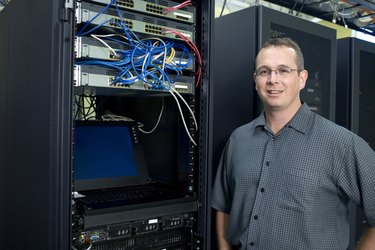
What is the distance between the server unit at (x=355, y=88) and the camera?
5.56 ft

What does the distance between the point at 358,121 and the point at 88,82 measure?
4.38 feet

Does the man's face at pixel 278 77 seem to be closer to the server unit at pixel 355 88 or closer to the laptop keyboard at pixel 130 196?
the laptop keyboard at pixel 130 196

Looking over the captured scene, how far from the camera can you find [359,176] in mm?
1089

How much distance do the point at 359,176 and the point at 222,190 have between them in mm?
483

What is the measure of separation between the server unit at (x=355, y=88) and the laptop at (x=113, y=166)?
3.07 feet

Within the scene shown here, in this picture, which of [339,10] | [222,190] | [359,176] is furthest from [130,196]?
[339,10]

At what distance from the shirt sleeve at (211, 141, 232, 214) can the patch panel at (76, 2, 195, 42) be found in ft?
1.53

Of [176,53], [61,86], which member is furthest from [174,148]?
[61,86]

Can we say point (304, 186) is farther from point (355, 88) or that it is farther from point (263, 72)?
point (355, 88)

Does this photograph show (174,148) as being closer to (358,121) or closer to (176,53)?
(176,53)

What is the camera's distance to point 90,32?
983mm

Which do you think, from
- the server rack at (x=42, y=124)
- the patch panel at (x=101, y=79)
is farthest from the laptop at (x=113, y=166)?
the patch panel at (x=101, y=79)

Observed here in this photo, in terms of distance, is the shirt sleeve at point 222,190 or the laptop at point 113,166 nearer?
the laptop at point 113,166

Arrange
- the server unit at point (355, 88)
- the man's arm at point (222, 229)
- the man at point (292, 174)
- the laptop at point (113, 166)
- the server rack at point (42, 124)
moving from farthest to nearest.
→ the server unit at point (355, 88) → the man's arm at point (222, 229) → the laptop at point (113, 166) → the man at point (292, 174) → the server rack at point (42, 124)
